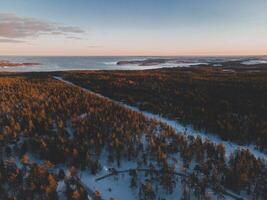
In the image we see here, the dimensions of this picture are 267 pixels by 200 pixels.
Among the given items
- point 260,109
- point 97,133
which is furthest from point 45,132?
point 260,109

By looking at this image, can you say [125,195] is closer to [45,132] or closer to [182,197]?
[182,197]

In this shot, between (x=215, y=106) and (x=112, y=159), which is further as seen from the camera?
(x=215, y=106)

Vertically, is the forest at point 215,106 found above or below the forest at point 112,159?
above

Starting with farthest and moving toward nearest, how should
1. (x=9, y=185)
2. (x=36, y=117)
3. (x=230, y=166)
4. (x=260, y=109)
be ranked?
(x=260, y=109) < (x=36, y=117) < (x=230, y=166) < (x=9, y=185)

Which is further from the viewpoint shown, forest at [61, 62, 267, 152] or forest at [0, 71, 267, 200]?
forest at [61, 62, 267, 152]

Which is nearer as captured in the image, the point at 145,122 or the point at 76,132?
the point at 76,132

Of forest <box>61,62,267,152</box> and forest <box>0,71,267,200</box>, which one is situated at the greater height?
forest <box>61,62,267,152</box>

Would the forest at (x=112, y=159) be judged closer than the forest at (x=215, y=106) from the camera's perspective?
Yes

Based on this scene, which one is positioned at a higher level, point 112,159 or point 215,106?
point 215,106
